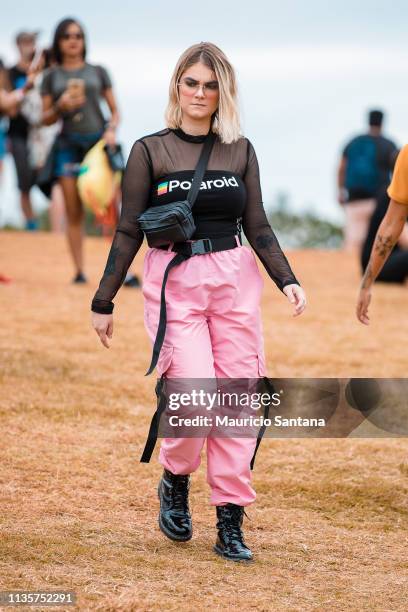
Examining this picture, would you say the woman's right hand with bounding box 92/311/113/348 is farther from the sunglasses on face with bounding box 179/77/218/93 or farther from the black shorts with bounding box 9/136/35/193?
the black shorts with bounding box 9/136/35/193

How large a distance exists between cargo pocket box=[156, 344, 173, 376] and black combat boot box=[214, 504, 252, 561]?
60 cm

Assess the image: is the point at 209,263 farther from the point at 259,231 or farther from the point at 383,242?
the point at 383,242

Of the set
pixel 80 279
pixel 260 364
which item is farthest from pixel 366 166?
pixel 260 364

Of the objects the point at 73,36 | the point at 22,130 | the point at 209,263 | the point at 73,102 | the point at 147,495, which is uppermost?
the point at 73,36

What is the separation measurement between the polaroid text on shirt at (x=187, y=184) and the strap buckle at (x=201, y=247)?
0.21 metres

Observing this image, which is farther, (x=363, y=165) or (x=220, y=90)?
(x=363, y=165)

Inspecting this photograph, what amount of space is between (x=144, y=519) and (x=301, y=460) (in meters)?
1.37

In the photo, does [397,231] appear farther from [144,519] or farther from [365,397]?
[365,397]

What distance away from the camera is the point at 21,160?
1558 cm

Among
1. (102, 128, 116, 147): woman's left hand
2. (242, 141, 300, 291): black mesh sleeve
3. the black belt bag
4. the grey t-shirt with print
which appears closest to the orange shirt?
(242, 141, 300, 291): black mesh sleeve

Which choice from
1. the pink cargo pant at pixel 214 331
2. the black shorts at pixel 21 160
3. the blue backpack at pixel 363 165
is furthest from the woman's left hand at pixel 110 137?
the pink cargo pant at pixel 214 331

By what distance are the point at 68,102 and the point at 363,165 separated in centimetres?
564

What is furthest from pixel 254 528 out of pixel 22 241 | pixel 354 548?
pixel 22 241

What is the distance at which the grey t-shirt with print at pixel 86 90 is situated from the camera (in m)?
10.7
